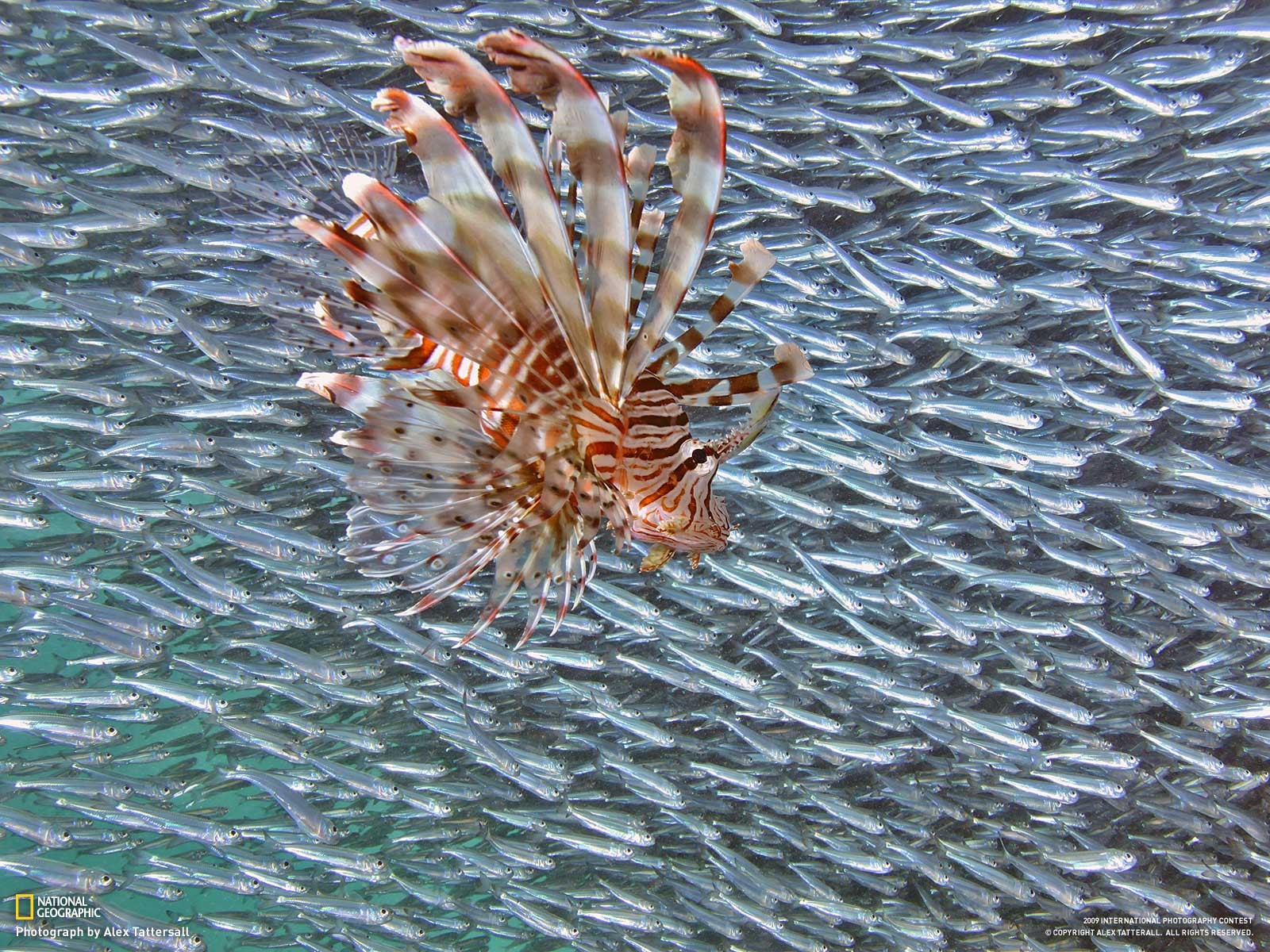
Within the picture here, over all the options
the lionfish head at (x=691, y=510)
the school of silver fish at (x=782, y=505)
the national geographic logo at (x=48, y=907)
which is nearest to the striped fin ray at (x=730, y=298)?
the lionfish head at (x=691, y=510)

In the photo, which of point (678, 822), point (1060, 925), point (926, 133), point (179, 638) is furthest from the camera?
point (179, 638)

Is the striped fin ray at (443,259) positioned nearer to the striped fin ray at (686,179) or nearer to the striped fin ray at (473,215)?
the striped fin ray at (473,215)

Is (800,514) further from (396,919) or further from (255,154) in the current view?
(396,919)

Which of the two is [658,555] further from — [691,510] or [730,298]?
[730,298]

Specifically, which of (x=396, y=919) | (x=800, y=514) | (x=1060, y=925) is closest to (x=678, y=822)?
(x=396, y=919)

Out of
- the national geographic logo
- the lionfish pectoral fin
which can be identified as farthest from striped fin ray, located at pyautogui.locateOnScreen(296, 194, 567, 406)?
the national geographic logo

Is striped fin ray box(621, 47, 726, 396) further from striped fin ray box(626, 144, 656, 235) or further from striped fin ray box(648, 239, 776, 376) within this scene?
striped fin ray box(626, 144, 656, 235)
